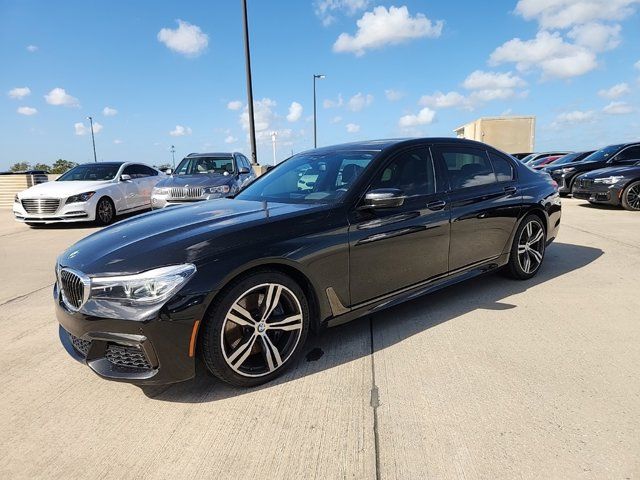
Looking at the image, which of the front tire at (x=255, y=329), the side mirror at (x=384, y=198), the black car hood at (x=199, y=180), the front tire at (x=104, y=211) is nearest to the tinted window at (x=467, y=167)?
the side mirror at (x=384, y=198)

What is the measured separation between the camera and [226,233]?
2594 millimetres

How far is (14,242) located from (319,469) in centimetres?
842

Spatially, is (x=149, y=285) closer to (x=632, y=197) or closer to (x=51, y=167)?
(x=632, y=197)

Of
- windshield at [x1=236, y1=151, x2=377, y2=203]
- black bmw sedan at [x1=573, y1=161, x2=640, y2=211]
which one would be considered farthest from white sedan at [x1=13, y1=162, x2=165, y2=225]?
black bmw sedan at [x1=573, y1=161, x2=640, y2=211]

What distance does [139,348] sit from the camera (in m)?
2.35

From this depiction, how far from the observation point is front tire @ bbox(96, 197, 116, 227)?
9.89 metres

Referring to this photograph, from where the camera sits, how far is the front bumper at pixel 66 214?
31.0 ft

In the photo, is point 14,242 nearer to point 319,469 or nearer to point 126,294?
point 126,294

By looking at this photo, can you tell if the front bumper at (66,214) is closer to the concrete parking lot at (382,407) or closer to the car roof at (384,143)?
the concrete parking lot at (382,407)

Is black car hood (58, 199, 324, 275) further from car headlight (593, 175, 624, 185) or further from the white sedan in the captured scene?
car headlight (593, 175, 624, 185)

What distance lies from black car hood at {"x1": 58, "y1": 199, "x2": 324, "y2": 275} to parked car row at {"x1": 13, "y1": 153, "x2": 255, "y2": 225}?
5307 mm

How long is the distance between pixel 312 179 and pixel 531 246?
2608 millimetres

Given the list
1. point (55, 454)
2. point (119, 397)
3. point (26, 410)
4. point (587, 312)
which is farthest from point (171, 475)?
point (587, 312)

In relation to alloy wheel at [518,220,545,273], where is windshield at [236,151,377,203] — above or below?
above
